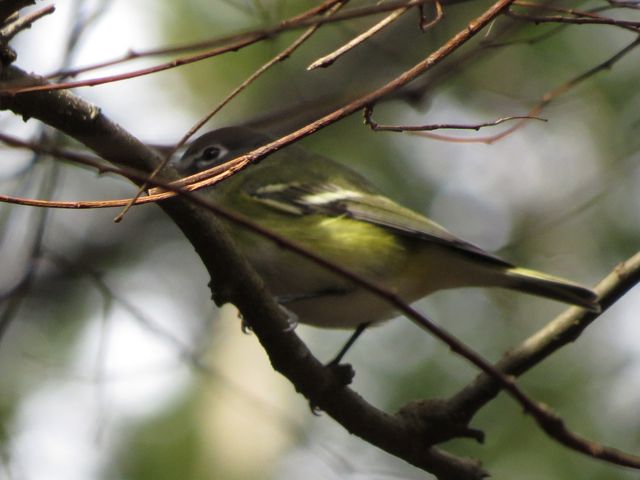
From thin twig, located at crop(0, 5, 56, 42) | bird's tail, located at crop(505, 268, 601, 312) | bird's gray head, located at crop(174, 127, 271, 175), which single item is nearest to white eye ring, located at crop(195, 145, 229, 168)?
bird's gray head, located at crop(174, 127, 271, 175)

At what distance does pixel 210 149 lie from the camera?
5.32m

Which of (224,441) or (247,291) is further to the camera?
(224,441)

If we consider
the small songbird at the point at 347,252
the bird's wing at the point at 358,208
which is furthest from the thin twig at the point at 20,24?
the bird's wing at the point at 358,208

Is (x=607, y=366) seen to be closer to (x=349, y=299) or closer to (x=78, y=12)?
(x=349, y=299)

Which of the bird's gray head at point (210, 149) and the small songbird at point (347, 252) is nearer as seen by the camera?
the small songbird at point (347, 252)

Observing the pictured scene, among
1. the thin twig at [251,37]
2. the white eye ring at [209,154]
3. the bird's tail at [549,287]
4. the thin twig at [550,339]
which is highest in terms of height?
the white eye ring at [209,154]

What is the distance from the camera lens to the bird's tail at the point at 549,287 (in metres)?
3.40

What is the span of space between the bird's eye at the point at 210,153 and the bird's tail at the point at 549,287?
187cm

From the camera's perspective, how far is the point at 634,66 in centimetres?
632

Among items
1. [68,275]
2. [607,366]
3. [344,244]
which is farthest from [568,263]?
[68,275]

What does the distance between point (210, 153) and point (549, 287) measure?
2.15 meters

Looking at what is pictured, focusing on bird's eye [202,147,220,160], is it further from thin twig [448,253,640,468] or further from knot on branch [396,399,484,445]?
thin twig [448,253,640,468]

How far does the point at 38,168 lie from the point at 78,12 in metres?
0.93

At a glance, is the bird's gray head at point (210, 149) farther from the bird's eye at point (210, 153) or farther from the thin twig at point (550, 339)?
the thin twig at point (550, 339)
